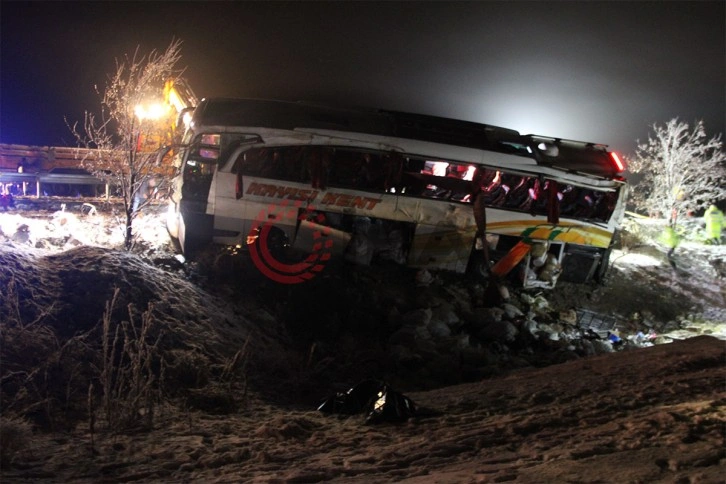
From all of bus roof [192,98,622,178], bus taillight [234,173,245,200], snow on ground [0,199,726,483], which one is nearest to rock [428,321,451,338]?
snow on ground [0,199,726,483]

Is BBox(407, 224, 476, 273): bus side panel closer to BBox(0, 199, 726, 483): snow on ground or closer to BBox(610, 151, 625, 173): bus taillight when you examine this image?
BBox(0, 199, 726, 483): snow on ground

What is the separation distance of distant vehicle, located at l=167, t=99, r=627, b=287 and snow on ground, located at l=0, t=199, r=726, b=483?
0.93m

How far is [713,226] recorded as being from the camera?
16.4 m

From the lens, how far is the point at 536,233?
1046 centimetres

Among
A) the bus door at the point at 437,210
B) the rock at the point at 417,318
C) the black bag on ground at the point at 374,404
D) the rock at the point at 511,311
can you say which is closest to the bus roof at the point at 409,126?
the bus door at the point at 437,210

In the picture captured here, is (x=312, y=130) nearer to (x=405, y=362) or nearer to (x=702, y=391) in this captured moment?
(x=405, y=362)

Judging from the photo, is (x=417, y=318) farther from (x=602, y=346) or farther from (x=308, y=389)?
(x=602, y=346)

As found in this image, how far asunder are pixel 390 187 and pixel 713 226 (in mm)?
12893

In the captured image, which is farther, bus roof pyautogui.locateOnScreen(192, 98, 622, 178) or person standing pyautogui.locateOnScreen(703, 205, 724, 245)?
person standing pyautogui.locateOnScreen(703, 205, 724, 245)

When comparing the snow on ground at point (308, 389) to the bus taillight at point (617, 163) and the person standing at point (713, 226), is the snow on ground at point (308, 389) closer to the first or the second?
the bus taillight at point (617, 163)

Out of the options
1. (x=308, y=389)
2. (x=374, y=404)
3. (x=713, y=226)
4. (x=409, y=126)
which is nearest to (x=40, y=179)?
(x=409, y=126)

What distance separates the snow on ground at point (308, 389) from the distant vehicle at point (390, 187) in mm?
930

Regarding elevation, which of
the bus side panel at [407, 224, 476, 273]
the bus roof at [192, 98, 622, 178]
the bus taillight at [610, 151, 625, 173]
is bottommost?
the bus side panel at [407, 224, 476, 273]

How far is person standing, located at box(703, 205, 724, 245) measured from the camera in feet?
53.5
